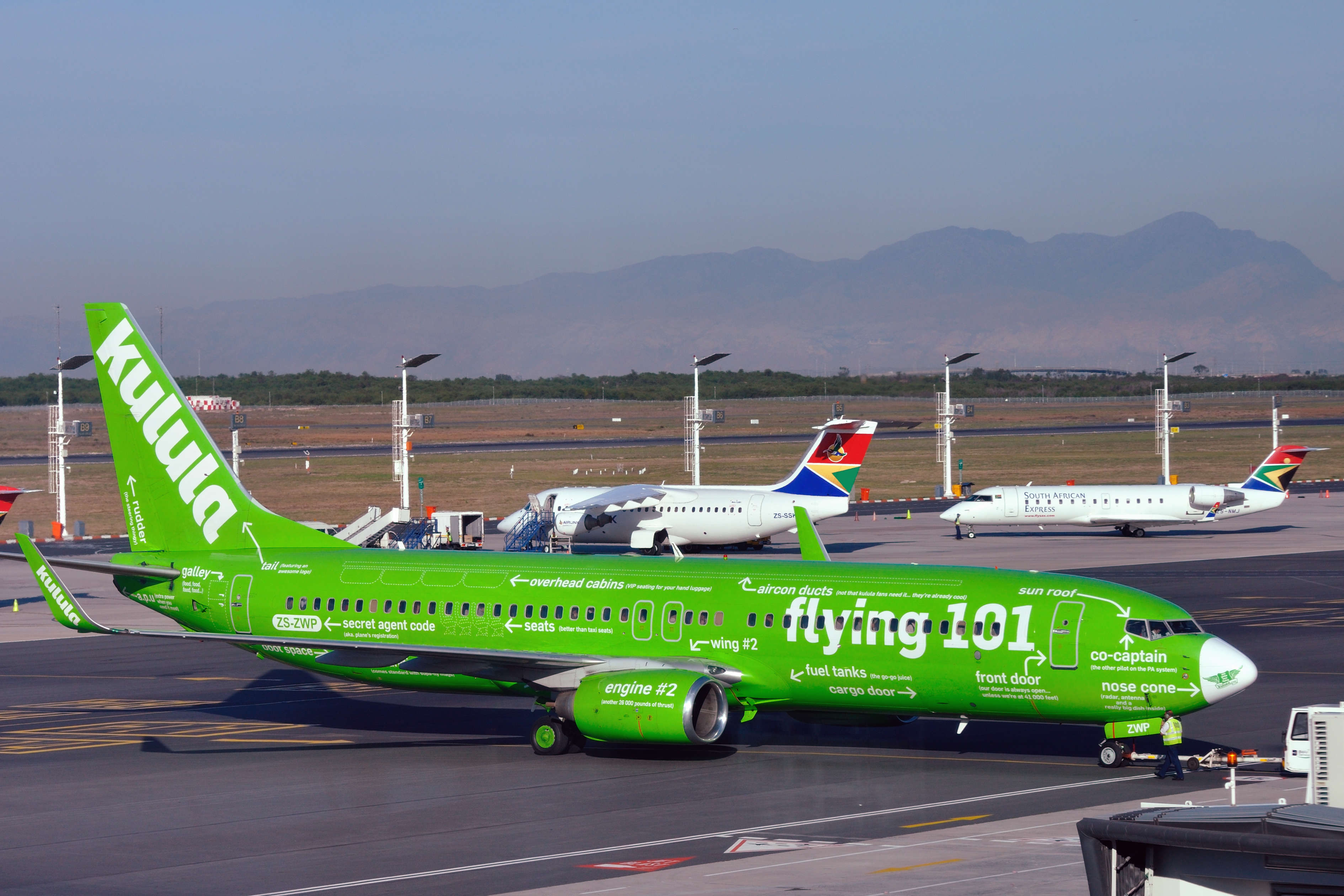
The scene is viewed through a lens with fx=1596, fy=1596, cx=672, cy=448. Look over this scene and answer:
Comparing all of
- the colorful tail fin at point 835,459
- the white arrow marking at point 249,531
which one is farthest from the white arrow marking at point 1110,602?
the colorful tail fin at point 835,459

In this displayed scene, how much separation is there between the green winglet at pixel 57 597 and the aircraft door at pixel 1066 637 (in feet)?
63.0

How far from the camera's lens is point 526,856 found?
25281mm

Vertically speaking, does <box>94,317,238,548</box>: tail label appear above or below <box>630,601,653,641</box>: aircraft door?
above

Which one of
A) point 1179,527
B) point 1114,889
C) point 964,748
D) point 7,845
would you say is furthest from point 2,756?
point 1179,527

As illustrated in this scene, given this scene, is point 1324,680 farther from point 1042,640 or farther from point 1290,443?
point 1290,443

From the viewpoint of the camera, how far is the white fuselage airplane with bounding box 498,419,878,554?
81938 millimetres

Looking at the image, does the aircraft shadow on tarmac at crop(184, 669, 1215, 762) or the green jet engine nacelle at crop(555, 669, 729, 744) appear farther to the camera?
the aircraft shadow on tarmac at crop(184, 669, 1215, 762)

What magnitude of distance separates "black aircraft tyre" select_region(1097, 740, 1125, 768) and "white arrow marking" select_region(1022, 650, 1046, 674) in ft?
7.26

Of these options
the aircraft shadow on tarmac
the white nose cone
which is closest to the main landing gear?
the aircraft shadow on tarmac

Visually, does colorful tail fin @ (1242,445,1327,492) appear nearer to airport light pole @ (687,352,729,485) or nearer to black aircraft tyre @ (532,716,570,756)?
airport light pole @ (687,352,729,485)

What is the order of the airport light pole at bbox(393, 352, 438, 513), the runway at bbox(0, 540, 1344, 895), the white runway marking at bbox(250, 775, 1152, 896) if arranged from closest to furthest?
1. the white runway marking at bbox(250, 775, 1152, 896)
2. the runway at bbox(0, 540, 1344, 895)
3. the airport light pole at bbox(393, 352, 438, 513)

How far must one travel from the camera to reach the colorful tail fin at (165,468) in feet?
131

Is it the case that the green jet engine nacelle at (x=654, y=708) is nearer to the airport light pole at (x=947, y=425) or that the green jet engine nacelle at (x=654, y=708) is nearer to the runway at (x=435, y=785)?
the runway at (x=435, y=785)

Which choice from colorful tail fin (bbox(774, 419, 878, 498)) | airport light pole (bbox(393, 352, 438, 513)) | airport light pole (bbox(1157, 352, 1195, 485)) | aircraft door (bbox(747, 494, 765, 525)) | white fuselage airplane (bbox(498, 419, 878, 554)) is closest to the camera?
airport light pole (bbox(393, 352, 438, 513))
